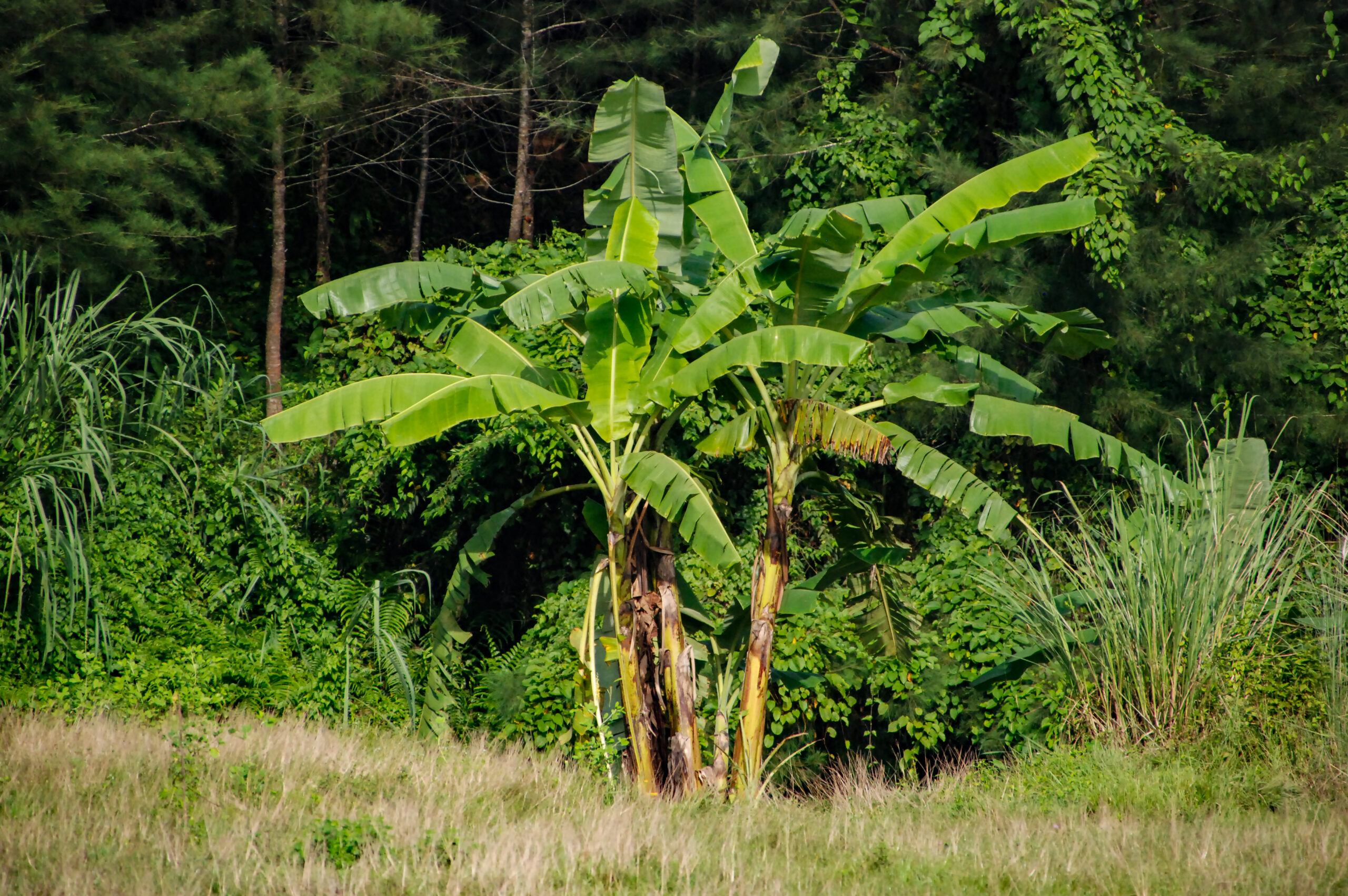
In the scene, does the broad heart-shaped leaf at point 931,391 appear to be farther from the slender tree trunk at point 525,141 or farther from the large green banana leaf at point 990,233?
the slender tree trunk at point 525,141

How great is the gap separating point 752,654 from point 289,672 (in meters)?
3.84

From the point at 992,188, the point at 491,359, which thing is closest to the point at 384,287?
the point at 491,359

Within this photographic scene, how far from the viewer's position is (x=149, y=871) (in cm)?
406

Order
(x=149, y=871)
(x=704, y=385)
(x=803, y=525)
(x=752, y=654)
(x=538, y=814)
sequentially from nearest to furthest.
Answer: (x=149, y=871) → (x=538, y=814) → (x=704, y=385) → (x=752, y=654) → (x=803, y=525)

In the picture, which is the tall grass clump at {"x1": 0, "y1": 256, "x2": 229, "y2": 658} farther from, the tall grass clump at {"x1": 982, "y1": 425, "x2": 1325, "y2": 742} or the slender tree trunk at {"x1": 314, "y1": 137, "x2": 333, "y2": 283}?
the tall grass clump at {"x1": 982, "y1": 425, "x2": 1325, "y2": 742}

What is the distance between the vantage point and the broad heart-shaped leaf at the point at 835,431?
608 centimetres

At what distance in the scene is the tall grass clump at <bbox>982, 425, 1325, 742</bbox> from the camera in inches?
239

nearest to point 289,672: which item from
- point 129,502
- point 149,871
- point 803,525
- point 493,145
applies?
point 129,502

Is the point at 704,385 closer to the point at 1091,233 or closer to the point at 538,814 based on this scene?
the point at 538,814

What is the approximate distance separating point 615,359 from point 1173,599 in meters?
3.54

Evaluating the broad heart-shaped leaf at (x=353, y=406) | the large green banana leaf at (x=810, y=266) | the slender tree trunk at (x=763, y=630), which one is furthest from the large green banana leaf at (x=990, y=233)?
the broad heart-shaped leaf at (x=353, y=406)

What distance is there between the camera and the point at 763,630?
6484mm

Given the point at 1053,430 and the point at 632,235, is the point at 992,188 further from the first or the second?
the point at 632,235

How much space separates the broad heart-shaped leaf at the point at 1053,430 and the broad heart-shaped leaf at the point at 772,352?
1045 mm
